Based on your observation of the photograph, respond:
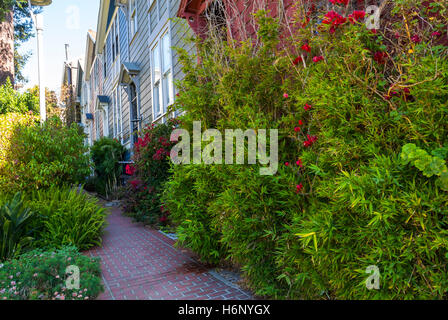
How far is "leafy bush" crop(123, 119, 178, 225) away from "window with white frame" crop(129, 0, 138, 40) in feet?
24.3

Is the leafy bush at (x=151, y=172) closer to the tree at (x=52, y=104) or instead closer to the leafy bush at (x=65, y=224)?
the leafy bush at (x=65, y=224)

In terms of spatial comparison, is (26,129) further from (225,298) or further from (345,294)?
(345,294)

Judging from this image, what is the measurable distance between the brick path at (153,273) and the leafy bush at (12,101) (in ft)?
26.9

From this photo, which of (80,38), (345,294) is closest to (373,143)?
(345,294)

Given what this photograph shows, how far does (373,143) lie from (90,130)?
2890cm

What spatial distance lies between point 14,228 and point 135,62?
30.7 ft

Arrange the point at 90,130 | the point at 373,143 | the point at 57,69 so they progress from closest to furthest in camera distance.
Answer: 1. the point at 373,143
2. the point at 90,130
3. the point at 57,69

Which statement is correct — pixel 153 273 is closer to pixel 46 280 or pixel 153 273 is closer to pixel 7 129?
pixel 46 280

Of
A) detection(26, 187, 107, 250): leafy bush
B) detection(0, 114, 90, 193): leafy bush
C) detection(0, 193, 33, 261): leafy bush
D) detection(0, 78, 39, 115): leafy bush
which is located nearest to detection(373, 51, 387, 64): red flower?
detection(26, 187, 107, 250): leafy bush

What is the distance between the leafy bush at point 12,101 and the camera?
11.3m

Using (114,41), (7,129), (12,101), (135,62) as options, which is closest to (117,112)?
(114,41)

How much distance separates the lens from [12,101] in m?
11.6

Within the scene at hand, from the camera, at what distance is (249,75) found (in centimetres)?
358

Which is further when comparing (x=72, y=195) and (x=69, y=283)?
(x=72, y=195)
